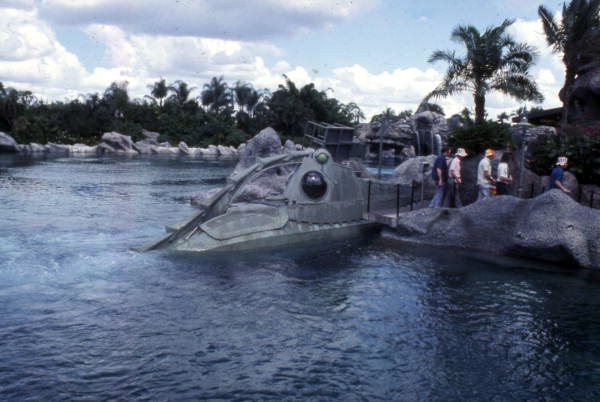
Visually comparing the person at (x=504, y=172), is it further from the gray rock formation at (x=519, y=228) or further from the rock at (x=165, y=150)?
the rock at (x=165, y=150)

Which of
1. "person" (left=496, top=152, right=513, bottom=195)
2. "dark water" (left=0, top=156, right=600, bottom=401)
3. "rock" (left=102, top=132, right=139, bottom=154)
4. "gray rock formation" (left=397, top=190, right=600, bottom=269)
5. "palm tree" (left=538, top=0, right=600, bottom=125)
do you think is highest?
"palm tree" (left=538, top=0, right=600, bottom=125)

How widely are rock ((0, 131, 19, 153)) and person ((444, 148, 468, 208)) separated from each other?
63.1 meters

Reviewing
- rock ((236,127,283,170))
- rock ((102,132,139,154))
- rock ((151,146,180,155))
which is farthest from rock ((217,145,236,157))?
rock ((236,127,283,170))

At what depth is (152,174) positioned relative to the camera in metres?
45.6

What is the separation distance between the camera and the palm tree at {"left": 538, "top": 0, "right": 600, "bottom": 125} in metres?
28.6

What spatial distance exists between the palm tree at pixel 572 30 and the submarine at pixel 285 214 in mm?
16663

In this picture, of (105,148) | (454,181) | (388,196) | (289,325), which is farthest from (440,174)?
(105,148)

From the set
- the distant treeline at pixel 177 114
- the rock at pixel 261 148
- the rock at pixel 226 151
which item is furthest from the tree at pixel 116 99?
the rock at pixel 261 148

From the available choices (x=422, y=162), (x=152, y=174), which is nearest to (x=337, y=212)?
(x=422, y=162)

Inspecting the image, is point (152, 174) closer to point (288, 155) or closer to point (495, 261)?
point (288, 155)

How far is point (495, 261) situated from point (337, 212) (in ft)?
17.5

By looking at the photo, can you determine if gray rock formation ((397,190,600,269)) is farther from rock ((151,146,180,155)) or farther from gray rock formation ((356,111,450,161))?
rock ((151,146,180,155))

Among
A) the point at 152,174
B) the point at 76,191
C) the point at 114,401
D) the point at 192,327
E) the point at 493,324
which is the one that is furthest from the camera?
the point at 152,174

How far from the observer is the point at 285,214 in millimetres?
17531
